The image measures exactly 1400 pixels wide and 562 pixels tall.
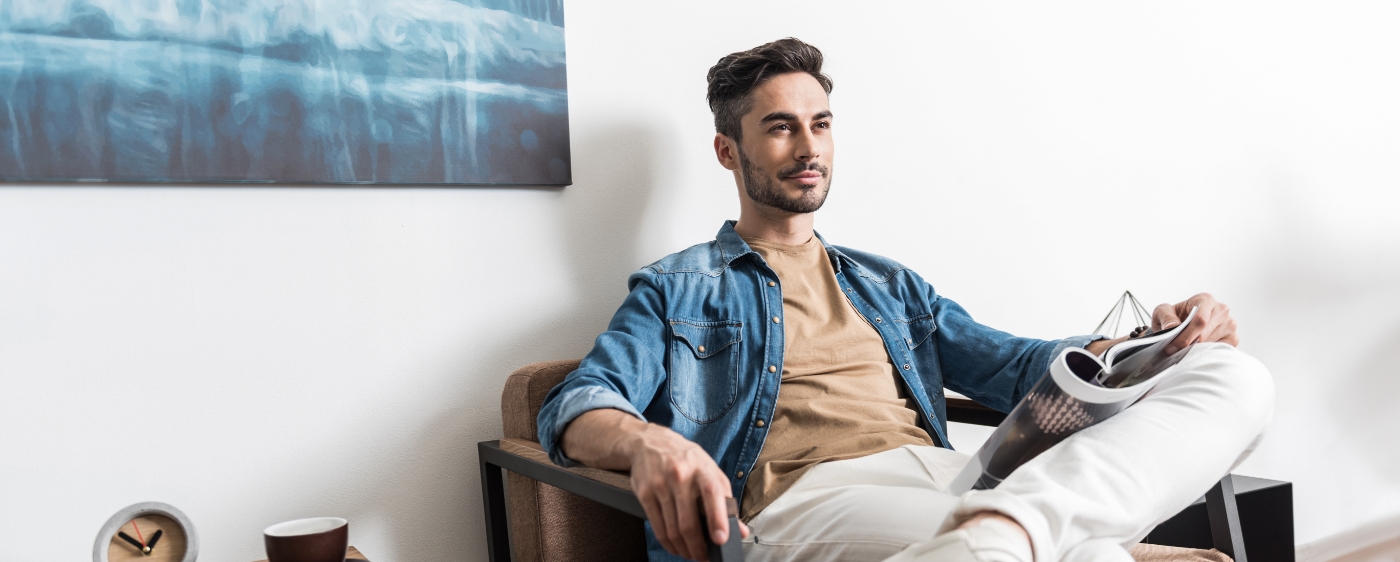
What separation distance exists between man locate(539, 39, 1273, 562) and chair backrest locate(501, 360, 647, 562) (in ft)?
0.38

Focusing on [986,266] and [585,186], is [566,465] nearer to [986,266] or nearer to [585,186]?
[585,186]

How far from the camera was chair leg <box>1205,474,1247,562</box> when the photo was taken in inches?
57.6

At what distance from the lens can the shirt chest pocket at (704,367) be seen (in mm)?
1432

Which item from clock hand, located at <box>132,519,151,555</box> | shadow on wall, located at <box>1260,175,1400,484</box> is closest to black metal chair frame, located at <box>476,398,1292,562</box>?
clock hand, located at <box>132,519,151,555</box>

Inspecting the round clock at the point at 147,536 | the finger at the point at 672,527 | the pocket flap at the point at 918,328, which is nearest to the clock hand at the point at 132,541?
the round clock at the point at 147,536

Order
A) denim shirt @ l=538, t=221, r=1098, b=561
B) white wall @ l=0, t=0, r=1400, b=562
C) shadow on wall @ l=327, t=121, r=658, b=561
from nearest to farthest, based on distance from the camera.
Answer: white wall @ l=0, t=0, r=1400, b=562, denim shirt @ l=538, t=221, r=1098, b=561, shadow on wall @ l=327, t=121, r=658, b=561

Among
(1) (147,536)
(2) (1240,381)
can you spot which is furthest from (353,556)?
(2) (1240,381)

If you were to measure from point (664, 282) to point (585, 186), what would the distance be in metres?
0.28

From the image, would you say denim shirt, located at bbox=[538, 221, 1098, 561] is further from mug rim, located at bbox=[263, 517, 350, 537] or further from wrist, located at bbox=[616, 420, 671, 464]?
mug rim, located at bbox=[263, 517, 350, 537]

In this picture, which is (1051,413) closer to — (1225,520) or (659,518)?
(659,518)

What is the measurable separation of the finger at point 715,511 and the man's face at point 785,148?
0.78m

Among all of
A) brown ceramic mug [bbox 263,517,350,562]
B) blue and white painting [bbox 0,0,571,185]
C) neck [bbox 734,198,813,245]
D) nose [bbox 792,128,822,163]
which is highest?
blue and white painting [bbox 0,0,571,185]

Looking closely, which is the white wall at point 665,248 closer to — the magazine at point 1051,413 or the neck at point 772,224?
the neck at point 772,224

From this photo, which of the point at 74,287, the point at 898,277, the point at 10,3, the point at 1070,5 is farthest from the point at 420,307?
the point at 1070,5
